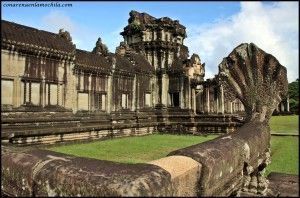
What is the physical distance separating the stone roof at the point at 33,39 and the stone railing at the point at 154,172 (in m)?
9.70

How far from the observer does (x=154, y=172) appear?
8.53ft

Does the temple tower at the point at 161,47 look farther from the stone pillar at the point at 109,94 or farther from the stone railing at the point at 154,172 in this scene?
the stone railing at the point at 154,172

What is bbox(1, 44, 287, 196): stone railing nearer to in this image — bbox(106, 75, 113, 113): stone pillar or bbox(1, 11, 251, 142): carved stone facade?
bbox(1, 11, 251, 142): carved stone facade

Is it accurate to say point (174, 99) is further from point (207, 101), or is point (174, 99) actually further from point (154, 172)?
point (154, 172)

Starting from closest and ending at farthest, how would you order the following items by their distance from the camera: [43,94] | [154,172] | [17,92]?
[154,172], [17,92], [43,94]

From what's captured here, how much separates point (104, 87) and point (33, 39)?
504 centimetres

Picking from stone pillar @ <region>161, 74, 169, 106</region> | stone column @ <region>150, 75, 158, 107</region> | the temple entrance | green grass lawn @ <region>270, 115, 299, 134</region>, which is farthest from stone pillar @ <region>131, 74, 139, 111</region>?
green grass lawn @ <region>270, 115, 299, 134</region>

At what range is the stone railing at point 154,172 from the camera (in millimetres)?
2471

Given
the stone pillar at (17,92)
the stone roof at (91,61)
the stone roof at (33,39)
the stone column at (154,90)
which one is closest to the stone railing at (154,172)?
the stone pillar at (17,92)

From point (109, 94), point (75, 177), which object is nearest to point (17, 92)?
point (109, 94)

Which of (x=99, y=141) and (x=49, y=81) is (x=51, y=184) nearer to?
(x=49, y=81)

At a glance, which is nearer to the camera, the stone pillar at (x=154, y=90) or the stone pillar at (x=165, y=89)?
the stone pillar at (x=154, y=90)

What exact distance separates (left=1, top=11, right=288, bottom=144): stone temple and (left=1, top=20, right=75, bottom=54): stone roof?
45 millimetres

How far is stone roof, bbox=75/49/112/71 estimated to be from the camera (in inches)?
626
